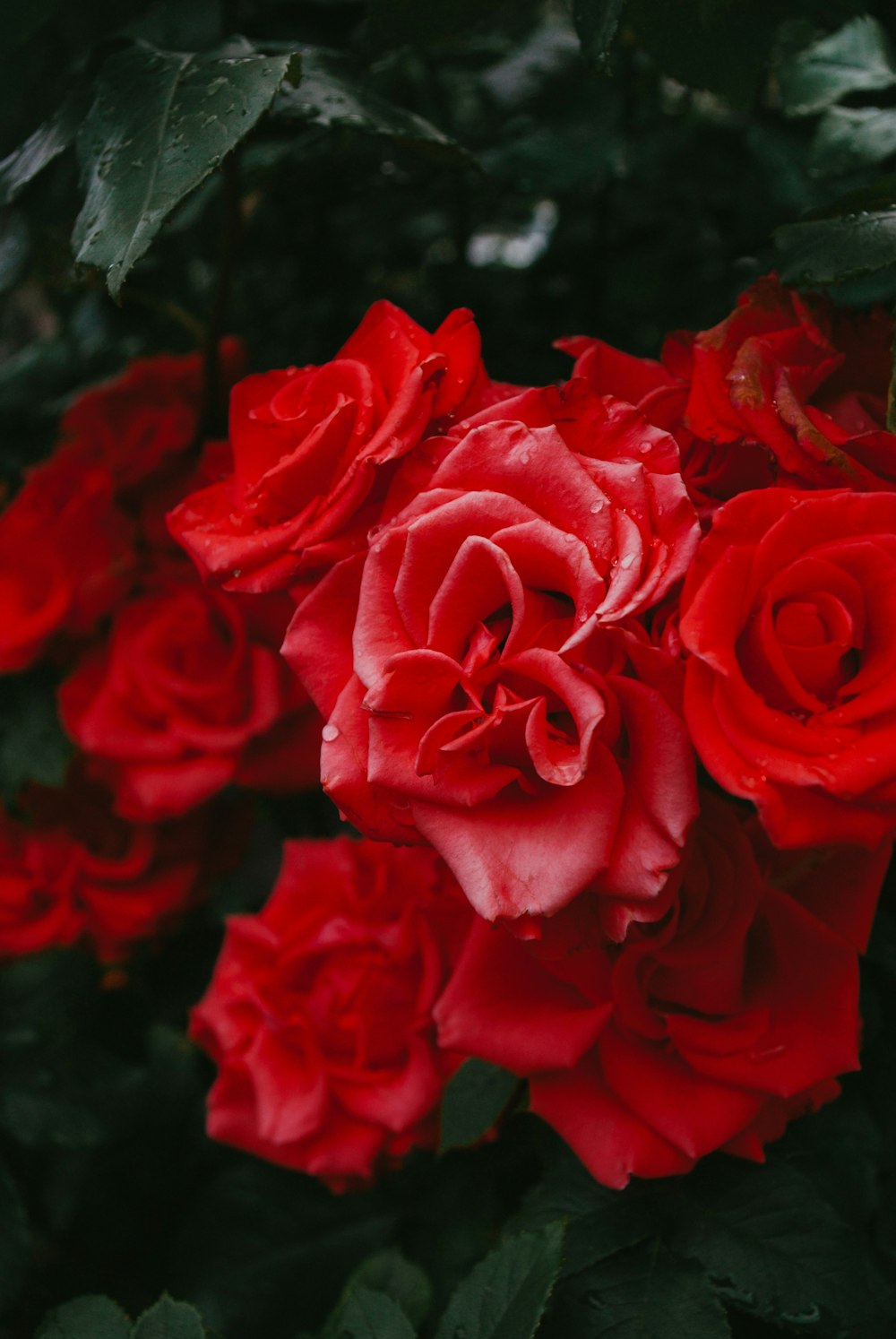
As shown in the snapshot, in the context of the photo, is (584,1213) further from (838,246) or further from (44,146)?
(44,146)

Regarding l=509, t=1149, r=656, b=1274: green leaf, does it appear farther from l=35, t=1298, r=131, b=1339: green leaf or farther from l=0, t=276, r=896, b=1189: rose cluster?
l=35, t=1298, r=131, b=1339: green leaf

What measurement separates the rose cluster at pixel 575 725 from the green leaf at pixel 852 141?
0.92 feet

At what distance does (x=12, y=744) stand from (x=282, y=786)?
0.24 metres

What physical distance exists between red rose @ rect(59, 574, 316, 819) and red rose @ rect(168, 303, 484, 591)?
250mm

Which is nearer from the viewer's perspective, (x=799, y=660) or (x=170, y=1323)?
(x=799, y=660)

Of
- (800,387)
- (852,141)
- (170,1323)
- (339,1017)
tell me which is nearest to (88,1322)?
(170,1323)

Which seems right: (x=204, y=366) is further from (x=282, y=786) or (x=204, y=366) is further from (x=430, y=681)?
(x=430, y=681)

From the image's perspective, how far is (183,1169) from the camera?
103 cm

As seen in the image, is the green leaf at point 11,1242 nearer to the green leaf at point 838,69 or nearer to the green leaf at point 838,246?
the green leaf at point 838,246

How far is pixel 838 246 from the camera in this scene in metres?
0.60

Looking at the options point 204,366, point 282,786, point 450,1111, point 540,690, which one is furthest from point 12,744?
point 540,690

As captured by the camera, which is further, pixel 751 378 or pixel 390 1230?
pixel 390 1230

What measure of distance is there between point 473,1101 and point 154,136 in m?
0.59

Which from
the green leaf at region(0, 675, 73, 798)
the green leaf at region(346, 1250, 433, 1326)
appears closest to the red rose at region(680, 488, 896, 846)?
the green leaf at region(346, 1250, 433, 1326)
